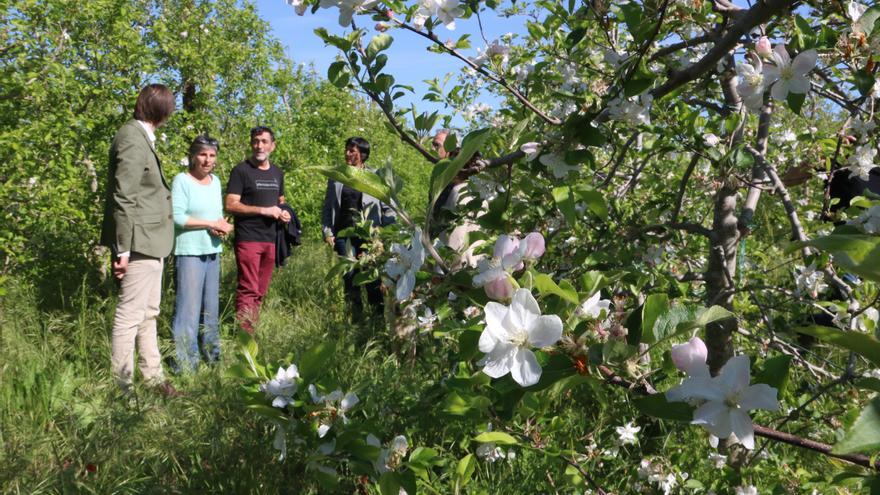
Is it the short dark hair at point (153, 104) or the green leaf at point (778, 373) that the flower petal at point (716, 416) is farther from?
the short dark hair at point (153, 104)

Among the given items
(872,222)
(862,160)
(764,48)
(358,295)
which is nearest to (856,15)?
(764,48)

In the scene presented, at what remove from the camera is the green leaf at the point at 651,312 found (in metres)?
0.78

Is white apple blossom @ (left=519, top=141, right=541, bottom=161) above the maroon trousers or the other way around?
above

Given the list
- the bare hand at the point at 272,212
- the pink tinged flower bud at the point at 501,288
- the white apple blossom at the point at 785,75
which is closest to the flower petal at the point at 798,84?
the white apple blossom at the point at 785,75

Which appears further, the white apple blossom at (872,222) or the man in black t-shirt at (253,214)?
the man in black t-shirt at (253,214)

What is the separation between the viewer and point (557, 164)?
1.22 metres

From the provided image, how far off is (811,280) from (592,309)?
1248 mm

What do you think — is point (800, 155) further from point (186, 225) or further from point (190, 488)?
point (186, 225)

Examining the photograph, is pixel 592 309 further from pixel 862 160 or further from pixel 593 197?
pixel 862 160

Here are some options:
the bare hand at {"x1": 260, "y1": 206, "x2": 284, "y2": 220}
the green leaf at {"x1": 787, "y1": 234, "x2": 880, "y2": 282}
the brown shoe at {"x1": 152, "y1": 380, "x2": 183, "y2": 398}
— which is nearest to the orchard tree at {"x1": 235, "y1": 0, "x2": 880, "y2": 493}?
the green leaf at {"x1": 787, "y1": 234, "x2": 880, "y2": 282}

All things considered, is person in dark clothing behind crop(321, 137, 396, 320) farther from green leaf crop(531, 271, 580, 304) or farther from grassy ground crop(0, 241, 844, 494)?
green leaf crop(531, 271, 580, 304)

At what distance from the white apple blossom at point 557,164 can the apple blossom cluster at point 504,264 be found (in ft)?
1.15

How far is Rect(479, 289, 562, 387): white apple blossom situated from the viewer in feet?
2.50

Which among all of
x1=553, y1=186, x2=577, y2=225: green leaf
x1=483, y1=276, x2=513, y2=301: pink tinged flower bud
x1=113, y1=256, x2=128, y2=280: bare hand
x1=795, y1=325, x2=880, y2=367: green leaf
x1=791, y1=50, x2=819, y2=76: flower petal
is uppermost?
x1=791, y1=50, x2=819, y2=76: flower petal
